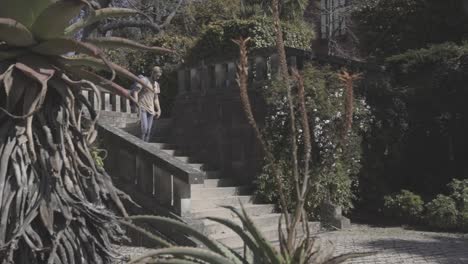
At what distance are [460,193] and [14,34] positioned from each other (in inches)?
373

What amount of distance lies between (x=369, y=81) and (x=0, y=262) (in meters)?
10.2

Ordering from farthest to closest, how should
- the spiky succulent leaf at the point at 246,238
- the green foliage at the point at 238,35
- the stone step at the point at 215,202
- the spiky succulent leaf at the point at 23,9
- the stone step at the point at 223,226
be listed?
the green foliage at the point at 238,35, the stone step at the point at 215,202, the stone step at the point at 223,226, the spiky succulent leaf at the point at 23,9, the spiky succulent leaf at the point at 246,238

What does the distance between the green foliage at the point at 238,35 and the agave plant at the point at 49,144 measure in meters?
11.6

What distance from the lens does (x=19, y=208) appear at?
3.40 meters

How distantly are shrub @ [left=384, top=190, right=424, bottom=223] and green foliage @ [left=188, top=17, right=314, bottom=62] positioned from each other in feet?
17.1

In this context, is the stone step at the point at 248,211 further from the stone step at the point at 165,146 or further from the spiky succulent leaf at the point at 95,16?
Answer: the spiky succulent leaf at the point at 95,16

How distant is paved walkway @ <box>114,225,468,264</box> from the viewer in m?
7.92

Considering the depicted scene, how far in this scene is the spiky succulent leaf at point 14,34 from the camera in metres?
3.42

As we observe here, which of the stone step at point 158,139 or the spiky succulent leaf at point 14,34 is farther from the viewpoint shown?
the stone step at point 158,139

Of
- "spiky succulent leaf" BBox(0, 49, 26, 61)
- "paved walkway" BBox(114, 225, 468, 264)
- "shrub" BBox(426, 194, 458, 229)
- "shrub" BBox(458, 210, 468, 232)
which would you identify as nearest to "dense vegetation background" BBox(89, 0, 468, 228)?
"paved walkway" BBox(114, 225, 468, 264)

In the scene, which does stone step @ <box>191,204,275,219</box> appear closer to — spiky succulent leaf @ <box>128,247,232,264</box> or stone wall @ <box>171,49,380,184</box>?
stone wall @ <box>171,49,380,184</box>

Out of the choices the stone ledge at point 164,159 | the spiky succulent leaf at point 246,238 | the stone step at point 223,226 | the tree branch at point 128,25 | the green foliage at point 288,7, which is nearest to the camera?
the spiky succulent leaf at point 246,238

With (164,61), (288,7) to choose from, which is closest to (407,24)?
(288,7)

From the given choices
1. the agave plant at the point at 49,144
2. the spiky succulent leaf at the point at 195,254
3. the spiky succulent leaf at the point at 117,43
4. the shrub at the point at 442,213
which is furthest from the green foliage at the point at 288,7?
the spiky succulent leaf at the point at 195,254
